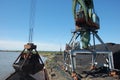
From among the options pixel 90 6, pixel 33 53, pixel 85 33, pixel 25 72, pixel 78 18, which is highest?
pixel 90 6

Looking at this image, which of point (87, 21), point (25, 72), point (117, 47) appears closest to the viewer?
point (25, 72)

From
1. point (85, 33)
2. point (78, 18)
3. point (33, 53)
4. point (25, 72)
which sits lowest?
point (25, 72)

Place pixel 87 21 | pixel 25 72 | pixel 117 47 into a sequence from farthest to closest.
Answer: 1. pixel 117 47
2. pixel 87 21
3. pixel 25 72

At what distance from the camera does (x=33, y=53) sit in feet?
52.0

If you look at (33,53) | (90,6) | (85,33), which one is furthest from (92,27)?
(33,53)

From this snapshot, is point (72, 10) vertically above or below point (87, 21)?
above

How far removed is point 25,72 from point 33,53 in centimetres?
155

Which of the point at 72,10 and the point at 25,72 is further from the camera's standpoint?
the point at 72,10

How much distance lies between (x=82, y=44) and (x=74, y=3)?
4.76 m

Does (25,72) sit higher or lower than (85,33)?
lower

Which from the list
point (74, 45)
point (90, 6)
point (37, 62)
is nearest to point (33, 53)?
point (37, 62)

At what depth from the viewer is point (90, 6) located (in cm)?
2397

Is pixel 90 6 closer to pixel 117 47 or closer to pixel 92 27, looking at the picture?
pixel 92 27

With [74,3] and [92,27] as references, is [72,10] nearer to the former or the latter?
[74,3]
